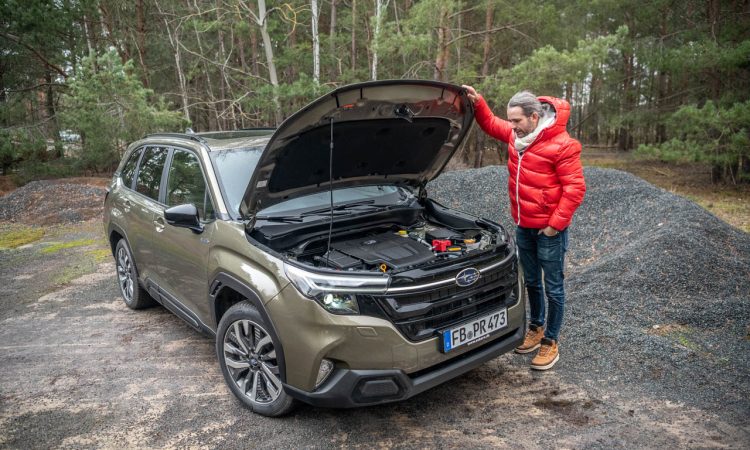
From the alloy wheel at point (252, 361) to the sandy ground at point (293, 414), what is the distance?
0.60 feet

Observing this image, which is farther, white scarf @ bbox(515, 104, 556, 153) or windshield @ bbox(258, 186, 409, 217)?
windshield @ bbox(258, 186, 409, 217)

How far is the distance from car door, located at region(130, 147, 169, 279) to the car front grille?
8.54ft

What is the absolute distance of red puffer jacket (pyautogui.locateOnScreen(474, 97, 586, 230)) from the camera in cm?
371

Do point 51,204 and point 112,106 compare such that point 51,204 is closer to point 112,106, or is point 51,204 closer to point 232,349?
point 112,106

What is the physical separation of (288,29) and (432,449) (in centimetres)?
1935

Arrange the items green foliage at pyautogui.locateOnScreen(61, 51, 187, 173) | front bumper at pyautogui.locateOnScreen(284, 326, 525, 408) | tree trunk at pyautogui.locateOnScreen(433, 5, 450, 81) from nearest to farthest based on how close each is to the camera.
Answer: front bumper at pyautogui.locateOnScreen(284, 326, 525, 408)
green foliage at pyautogui.locateOnScreen(61, 51, 187, 173)
tree trunk at pyautogui.locateOnScreen(433, 5, 450, 81)

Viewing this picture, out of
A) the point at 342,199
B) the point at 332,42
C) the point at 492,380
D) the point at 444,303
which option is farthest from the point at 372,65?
the point at 444,303

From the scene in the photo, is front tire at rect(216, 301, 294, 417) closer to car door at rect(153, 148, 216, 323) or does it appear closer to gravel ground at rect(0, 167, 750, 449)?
gravel ground at rect(0, 167, 750, 449)

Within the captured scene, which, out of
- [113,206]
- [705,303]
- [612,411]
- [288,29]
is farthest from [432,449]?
[288,29]

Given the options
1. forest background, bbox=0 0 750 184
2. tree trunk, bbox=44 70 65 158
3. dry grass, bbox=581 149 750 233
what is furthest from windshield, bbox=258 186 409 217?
tree trunk, bbox=44 70 65 158

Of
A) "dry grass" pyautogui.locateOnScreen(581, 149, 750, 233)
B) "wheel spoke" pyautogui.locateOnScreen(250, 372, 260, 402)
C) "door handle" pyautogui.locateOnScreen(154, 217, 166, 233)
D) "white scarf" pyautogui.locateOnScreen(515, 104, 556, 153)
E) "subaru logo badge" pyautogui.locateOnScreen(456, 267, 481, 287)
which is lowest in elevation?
"dry grass" pyautogui.locateOnScreen(581, 149, 750, 233)

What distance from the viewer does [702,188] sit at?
1404 cm

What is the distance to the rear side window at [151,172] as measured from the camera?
15.7ft

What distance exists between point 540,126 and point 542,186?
0.44 meters
